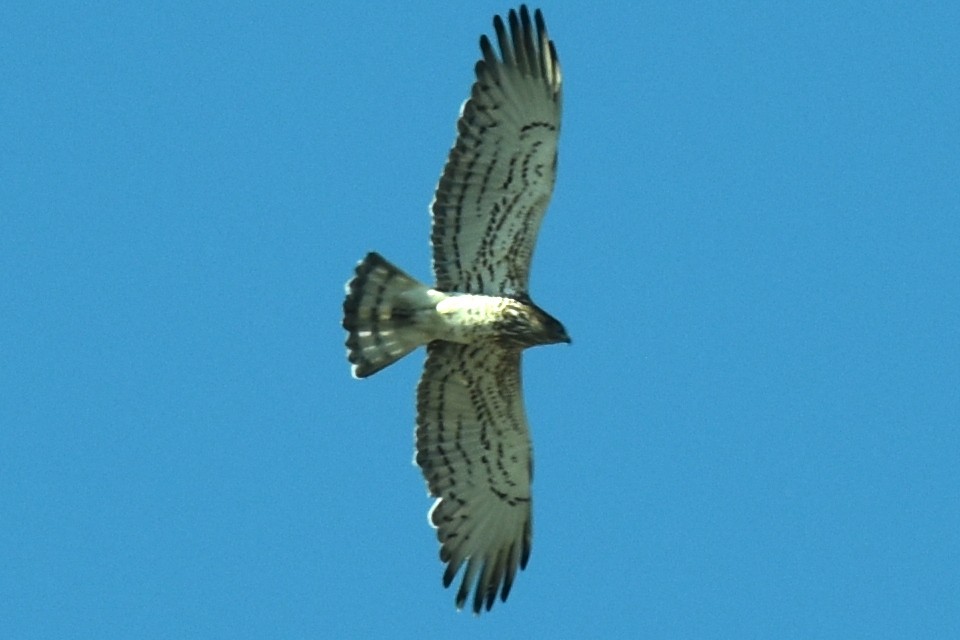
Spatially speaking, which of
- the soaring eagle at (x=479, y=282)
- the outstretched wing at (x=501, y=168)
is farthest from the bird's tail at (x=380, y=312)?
the outstretched wing at (x=501, y=168)

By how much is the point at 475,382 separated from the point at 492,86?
1827mm

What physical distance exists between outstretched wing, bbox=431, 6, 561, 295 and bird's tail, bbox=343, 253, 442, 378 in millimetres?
206

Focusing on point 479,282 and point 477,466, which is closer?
point 479,282

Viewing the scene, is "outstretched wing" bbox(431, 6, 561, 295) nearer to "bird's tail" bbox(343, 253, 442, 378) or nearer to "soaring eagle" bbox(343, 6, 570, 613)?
"soaring eagle" bbox(343, 6, 570, 613)

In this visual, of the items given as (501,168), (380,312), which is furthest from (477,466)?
(501,168)

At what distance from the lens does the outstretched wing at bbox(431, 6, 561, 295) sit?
50.6 feet

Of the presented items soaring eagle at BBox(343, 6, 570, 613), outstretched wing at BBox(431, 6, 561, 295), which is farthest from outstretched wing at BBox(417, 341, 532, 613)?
outstretched wing at BBox(431, 6, 561, 295)

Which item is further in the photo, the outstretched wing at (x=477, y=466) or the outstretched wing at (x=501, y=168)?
the outstretched wing at (x=477, y=466)

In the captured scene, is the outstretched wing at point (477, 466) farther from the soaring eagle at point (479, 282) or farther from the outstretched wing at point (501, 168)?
the outstretched wing at point (501, 168)

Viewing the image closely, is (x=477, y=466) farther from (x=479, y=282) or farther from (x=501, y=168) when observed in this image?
(x=501, y=168)

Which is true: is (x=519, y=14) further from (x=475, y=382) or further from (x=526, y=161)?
(x=475, y=382)

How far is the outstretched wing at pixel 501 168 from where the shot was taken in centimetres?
1544

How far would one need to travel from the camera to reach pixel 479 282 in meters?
15.6

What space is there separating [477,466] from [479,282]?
1.21m
